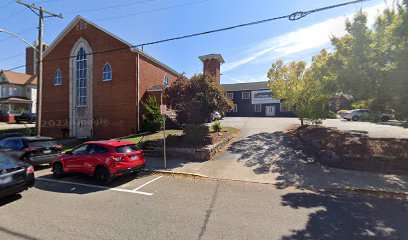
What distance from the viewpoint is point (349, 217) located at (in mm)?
5406

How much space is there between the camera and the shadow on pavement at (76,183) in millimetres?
7738

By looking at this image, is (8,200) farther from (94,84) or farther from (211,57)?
(211,57)

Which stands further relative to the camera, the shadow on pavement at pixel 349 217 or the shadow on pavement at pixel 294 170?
the shadow on pavement at pixel 294 170

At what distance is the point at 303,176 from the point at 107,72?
62.9 feet

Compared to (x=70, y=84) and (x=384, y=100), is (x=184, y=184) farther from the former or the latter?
(x=70, y=84)

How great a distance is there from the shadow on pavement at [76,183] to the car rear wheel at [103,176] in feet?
0.52

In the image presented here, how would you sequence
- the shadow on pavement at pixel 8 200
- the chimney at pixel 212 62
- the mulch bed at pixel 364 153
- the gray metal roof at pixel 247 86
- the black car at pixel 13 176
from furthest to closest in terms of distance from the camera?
the gray metal roof at pixel 247 86, the chimney at pixel 212 62, the mulch bed at pixel 364 153, the shadow on pavement at pixel 8 200, the black car at pixel 13 176

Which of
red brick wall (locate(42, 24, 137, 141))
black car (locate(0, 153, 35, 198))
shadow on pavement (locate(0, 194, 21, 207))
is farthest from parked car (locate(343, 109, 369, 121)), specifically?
shadow on pavement (locate(0, 194, 21, 207))

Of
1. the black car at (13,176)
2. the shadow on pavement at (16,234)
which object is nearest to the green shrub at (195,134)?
the black car at (13,176)

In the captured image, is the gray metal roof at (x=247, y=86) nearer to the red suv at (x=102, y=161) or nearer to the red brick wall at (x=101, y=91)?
the red brick wall at (x=101, y=91)

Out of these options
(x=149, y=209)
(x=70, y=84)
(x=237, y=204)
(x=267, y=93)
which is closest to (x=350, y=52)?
A: (x=237, y=204)

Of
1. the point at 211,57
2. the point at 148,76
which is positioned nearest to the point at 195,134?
the point at 148,76

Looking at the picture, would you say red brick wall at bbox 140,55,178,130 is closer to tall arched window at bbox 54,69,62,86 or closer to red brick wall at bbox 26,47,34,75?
tall arched window at bbox 54,69,62,86

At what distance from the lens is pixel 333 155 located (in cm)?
1020
